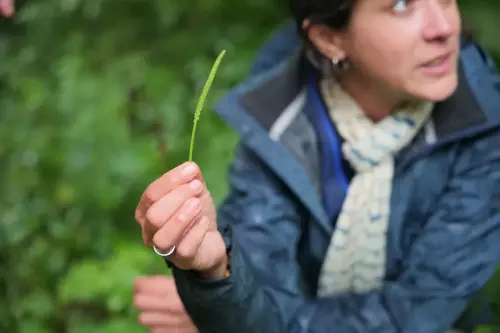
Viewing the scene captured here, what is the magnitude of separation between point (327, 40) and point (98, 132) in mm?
714

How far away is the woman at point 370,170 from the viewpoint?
0.97m

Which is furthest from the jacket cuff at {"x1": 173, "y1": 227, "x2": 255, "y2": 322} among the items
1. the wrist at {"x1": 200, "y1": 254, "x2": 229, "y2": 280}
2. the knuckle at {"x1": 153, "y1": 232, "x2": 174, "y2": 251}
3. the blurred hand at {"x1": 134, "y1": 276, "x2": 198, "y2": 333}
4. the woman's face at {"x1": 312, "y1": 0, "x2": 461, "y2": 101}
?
the woman's face at {"x1": 312, "y1": 0, "x2": 461, "y2": 101}

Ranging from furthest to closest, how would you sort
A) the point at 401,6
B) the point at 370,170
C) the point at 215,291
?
the point at 370,170 < the point at 401,6 < the point at 215,291

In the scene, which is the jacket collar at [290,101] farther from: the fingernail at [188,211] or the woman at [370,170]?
the fingernail at [188,211]

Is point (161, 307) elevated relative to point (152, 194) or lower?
lower

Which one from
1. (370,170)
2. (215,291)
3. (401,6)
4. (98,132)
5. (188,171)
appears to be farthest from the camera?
(98,132)

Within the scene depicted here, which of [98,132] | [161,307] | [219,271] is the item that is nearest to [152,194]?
[219,271]

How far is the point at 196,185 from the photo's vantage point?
64 centimetres

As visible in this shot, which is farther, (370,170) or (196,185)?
(370,170)

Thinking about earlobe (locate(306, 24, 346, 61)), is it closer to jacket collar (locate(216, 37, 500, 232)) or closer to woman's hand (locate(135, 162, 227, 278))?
Answer: jacket collar (locate(216, 37, 500, 232))

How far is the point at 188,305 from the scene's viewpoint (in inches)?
31.3

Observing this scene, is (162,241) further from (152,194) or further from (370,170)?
(370,170)

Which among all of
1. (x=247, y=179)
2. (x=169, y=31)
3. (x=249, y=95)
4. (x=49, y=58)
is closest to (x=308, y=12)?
(x=249, y=95)

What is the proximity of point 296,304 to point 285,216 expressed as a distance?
0.15 m
